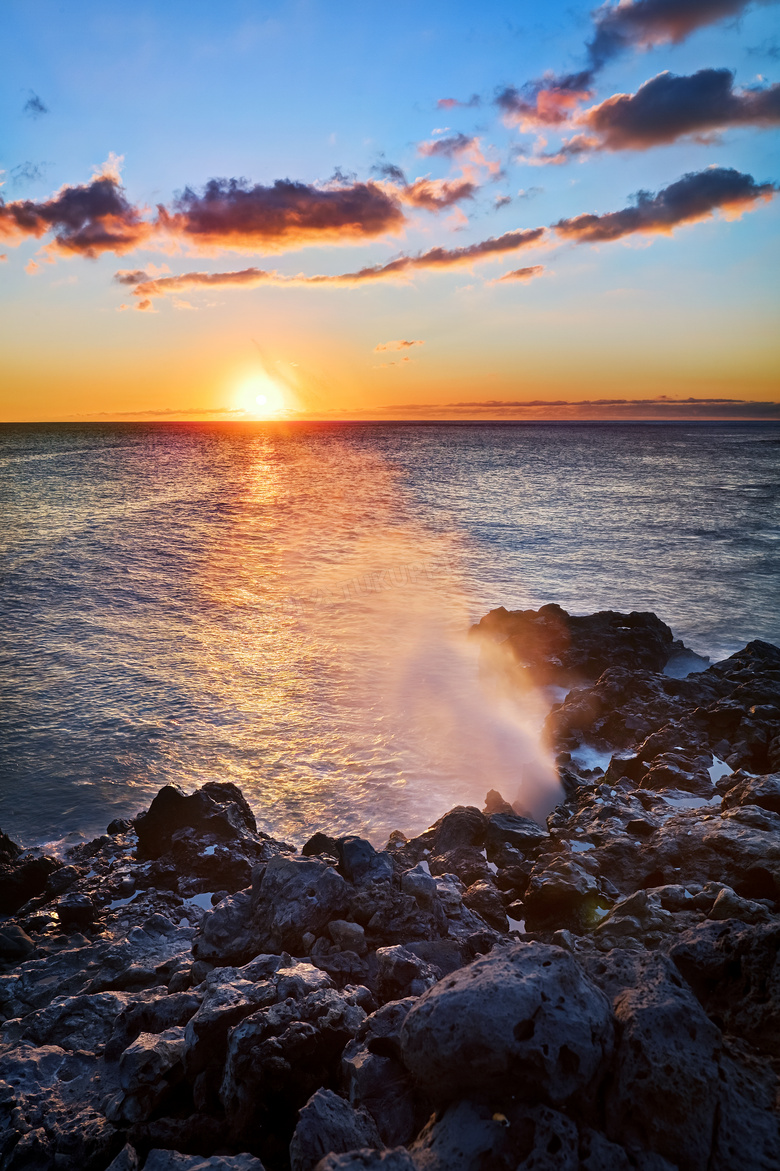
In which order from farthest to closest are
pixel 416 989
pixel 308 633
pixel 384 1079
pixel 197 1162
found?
pixel 308 633
pixel 416 989
pixel 384 1079
pixel 197 1162

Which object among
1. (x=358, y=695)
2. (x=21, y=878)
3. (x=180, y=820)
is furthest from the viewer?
(x=358, y=695)

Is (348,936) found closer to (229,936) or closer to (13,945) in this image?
(229,936)

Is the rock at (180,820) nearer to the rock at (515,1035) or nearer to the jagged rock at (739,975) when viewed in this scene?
the rock at (515,1035)

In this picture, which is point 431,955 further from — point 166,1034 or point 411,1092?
point 166,1034

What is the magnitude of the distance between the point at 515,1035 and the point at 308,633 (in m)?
14.6

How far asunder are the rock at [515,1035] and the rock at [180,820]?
5.17 metres

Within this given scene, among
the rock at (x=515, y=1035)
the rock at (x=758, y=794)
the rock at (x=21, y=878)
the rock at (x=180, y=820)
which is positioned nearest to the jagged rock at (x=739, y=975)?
the rock at (x=515, y=1035)

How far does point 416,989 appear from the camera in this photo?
15.0 ft

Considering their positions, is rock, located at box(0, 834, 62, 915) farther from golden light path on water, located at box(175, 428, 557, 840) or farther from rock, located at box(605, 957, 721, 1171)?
rock, located at box(605, 957, 721, 1171)

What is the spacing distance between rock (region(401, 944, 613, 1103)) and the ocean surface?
18.7ft

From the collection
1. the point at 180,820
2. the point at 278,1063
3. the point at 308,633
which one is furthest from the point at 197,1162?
the point at 308,633

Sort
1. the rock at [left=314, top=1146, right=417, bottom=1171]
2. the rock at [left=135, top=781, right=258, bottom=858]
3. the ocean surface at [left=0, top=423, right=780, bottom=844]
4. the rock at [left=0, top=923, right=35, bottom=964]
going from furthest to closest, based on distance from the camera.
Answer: the ocean surface at [left=0, top=423, right=780, bottom=844] < the rock at [left=135, top=781, right=258, bottom=858] < the rock at [left=0, top=923, right=35, bottom=964] < the rock at [left=314, top=1146, right=417, bottom=1171]

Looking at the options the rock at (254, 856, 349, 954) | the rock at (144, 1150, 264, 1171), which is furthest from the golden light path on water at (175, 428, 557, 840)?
the rock at (144, 1150, 264, 1171)

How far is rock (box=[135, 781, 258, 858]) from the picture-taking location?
26.2 feet
